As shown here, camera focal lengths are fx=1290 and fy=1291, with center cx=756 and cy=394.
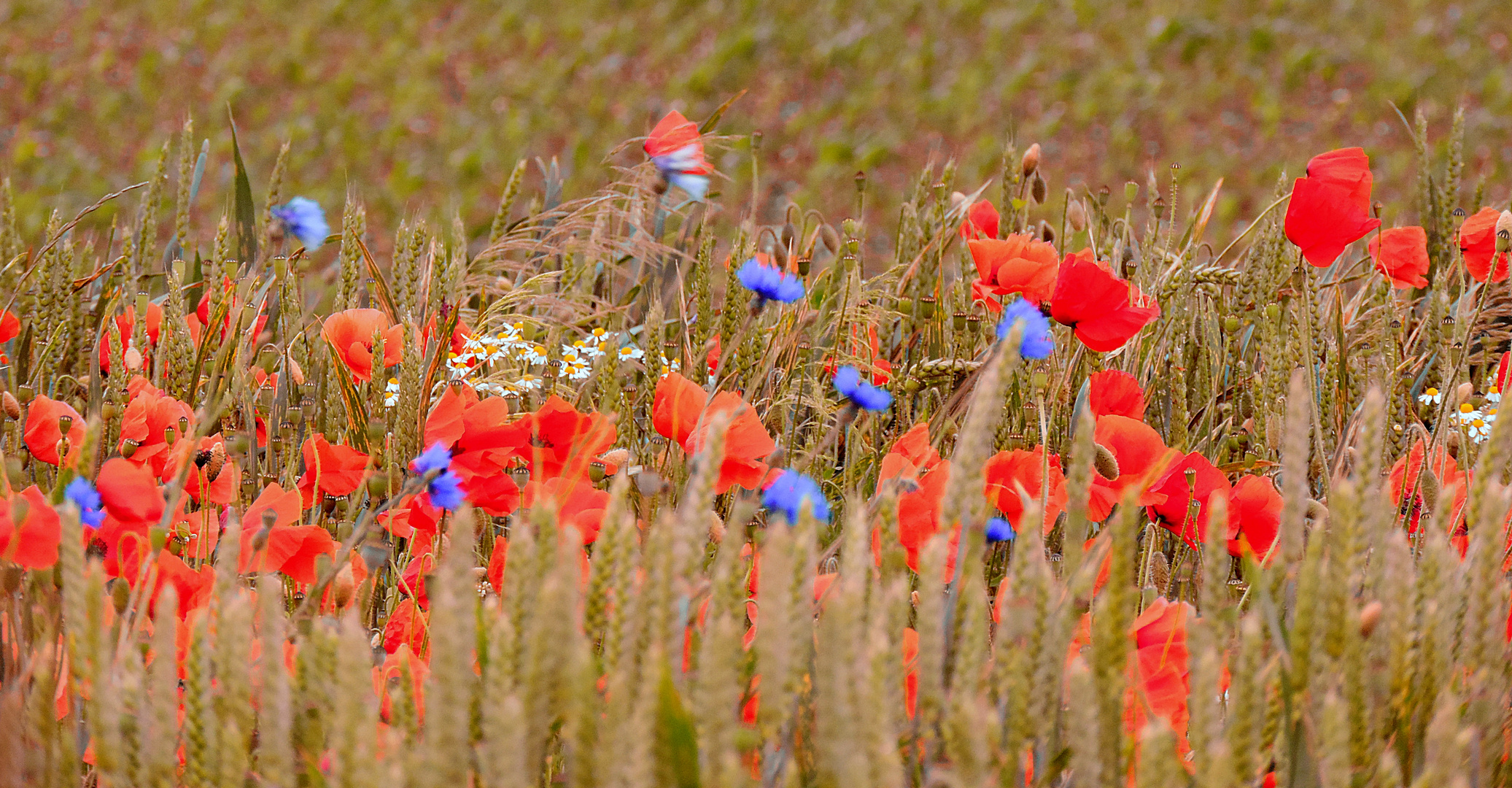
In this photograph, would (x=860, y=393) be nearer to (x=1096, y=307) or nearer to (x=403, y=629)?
(x=1096, y=307)

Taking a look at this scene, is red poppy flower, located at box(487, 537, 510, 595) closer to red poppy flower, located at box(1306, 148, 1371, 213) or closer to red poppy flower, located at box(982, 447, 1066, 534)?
red poppy flower, located at box(982, 447, 1066, 534)

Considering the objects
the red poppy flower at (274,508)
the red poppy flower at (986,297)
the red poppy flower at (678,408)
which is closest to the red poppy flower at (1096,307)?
the red poppy flower at (986,297)

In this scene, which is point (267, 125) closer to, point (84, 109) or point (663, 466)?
point (84, 109)

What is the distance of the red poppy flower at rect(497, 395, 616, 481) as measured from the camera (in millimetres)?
1014

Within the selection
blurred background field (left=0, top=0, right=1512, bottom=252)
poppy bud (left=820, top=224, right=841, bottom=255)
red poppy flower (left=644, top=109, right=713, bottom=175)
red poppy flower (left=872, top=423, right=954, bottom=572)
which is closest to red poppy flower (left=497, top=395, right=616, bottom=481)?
red poppy flower (left=872, top=423, right=954, bottom=572)

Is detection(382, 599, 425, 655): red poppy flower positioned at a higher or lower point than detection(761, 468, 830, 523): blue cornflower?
lower

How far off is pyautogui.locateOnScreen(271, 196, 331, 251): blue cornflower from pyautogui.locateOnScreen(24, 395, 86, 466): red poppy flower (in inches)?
19.1

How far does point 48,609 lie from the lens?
656 mm

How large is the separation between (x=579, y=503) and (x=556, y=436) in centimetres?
12

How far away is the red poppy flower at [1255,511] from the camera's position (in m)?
1.01

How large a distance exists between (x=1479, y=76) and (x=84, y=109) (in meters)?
8.44

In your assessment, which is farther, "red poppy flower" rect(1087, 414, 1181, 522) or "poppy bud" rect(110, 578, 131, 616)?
"red poppy flower" rect(1087, 414, 1181, 522)

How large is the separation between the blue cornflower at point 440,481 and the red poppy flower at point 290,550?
0.08 m

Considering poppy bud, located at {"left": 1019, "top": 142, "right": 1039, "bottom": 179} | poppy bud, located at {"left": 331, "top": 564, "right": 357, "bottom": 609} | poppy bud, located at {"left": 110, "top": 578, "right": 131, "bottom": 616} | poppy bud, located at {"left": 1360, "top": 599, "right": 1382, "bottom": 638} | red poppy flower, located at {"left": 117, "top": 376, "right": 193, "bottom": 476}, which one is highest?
poppy bud, located at {"left": 1019, "top": 142, "right": 1039, "bottom": 179}
